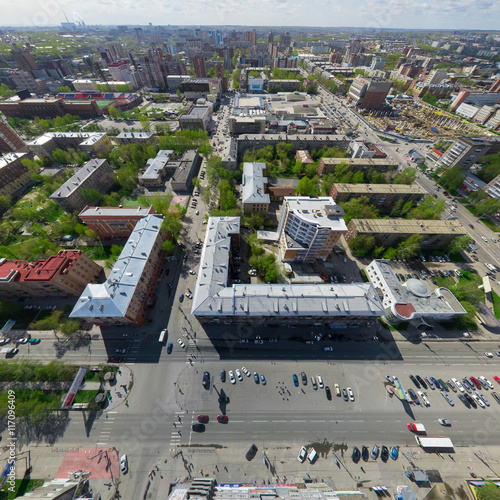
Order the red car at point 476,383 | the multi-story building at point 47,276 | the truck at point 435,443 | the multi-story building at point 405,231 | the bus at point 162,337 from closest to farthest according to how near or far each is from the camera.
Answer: the truck at point 435,443, the red car at point 476,383, the bus at point 162,337, the multi-story building at point 47,276, the multi-story building at point 405,231

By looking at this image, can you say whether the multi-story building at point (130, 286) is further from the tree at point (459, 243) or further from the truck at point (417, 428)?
the tree at point (459, 243)

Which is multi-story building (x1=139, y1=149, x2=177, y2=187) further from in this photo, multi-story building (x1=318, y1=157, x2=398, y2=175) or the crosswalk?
the crosswalk

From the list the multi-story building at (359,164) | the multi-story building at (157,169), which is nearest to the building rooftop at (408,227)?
the multi-story building at (359,164)

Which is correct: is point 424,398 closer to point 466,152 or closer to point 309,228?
point 309,228

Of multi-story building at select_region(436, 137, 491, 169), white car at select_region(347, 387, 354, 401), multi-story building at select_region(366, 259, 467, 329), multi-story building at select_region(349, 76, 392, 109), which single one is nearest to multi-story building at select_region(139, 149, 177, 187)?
multi-story building at select_region(366, 259, 467, 329)

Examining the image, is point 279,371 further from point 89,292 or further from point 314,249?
point 89,292
